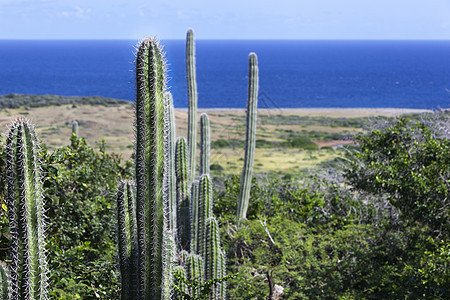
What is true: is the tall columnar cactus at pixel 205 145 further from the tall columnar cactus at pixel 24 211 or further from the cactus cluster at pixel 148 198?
the tall columnar cactus at pixel 24 211

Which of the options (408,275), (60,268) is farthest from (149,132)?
(408,275)

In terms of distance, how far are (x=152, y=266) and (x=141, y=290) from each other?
0.63ft

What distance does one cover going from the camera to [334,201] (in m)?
8.23

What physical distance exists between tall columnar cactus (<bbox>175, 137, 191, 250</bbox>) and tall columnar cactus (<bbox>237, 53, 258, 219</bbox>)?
107 centimetres

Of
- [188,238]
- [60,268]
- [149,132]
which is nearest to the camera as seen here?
[149,132]

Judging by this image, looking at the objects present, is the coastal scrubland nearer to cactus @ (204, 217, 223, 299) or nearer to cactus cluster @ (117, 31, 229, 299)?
cactus @ (204, 217, 223, 299)

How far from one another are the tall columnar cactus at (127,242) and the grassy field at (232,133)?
13.4 m

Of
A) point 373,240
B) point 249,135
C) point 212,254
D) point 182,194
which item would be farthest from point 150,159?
point 249,135

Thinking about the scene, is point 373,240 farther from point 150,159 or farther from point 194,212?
point 150,159

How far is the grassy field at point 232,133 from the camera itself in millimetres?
19922

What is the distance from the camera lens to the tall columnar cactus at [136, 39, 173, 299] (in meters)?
3.13

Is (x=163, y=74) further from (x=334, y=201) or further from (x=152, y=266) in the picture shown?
(x=334, y=201)

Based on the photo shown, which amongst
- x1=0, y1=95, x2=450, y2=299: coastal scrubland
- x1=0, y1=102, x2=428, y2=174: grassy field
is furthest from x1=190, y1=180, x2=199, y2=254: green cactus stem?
x1=0, y1=102, x2=428, y2=174: grassy field

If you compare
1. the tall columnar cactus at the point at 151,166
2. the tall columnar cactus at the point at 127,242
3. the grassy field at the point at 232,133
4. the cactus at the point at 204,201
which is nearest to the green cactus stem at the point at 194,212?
the cactus at the point at 204,201
